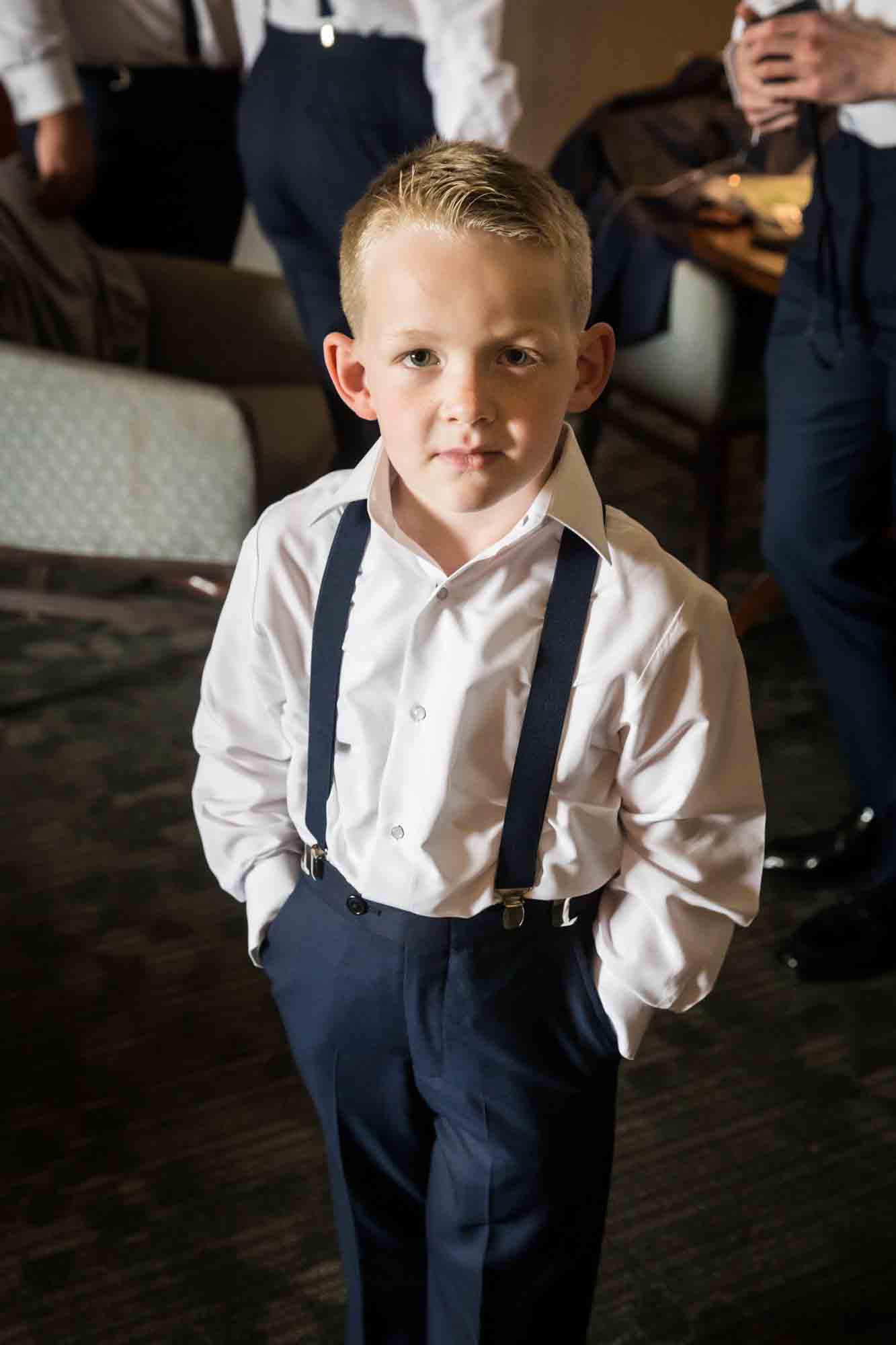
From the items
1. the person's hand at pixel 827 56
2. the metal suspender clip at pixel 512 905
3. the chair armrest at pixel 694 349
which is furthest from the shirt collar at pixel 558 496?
the chair armrest at pixel 694 349

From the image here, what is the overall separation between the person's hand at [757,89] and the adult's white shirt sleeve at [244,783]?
103 cm

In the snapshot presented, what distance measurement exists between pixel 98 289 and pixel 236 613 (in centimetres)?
179

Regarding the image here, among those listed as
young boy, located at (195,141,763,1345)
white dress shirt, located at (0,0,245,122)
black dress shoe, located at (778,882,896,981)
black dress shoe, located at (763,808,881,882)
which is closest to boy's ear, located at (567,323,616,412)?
young boy, located at (195,141,763,1345)

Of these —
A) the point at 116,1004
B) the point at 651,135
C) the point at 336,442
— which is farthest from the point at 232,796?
the point at 651,135

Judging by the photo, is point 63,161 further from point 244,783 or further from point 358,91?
point 244,783

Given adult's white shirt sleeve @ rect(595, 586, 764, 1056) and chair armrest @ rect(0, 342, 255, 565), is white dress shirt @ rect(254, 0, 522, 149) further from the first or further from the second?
adult's white shirt sleeve @ rect(595, 586, 764, 1056)

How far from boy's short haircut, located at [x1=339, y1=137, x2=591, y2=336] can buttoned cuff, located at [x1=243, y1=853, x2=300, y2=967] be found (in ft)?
1.44

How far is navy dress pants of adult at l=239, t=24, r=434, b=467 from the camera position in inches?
91.0

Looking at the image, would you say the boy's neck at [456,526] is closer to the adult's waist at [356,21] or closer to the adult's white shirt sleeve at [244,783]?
the adult's white shirt sleeve at [244,783]

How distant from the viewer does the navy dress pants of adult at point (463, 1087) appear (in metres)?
1.04

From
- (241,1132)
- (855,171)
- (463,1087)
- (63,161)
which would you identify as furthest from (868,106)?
(63,161)

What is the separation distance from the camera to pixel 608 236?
2.84 metres

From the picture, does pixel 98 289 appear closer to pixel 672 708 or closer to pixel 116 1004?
pixel 116 1004

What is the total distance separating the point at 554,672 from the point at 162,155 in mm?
2331
